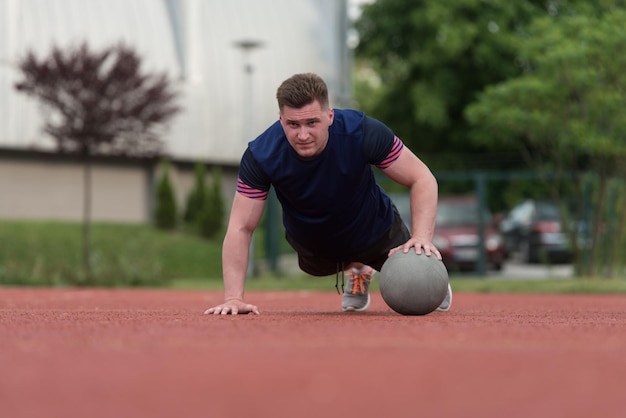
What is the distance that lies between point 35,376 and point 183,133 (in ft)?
95.1

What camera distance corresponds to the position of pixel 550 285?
17438 millimetres

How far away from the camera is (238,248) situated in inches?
294

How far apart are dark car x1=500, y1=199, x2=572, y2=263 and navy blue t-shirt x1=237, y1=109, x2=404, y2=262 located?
19.1 meters

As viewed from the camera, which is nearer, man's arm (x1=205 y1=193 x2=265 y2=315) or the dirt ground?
the dirt ground

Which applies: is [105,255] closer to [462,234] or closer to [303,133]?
[462,234]

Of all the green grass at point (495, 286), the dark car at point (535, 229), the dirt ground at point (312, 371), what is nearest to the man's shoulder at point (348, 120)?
the dirt ground at point (312, 371)

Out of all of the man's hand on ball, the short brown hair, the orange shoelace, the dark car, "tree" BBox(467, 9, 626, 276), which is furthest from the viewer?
the dark car

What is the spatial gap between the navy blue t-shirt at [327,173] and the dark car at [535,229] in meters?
19.1

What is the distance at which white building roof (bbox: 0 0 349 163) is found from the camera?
28.7 m

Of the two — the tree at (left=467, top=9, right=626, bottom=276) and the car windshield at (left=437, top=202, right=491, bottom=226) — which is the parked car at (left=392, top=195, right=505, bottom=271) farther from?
the tree at (left=467, top=9, right=626, bottom=276)

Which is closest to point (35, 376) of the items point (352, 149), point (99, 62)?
point (352, 149)

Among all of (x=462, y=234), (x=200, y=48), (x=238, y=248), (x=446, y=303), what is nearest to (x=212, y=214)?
(x=200, y=48)

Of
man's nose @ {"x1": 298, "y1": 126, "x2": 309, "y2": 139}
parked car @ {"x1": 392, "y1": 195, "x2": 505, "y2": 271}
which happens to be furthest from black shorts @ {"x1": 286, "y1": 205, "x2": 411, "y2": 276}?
parked car @ {"x1": 392, "y1": 195, "x2": 505, "y2": 271}

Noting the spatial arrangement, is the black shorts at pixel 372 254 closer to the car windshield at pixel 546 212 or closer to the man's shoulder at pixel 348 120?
the man's shoulder at pixel 348 120
